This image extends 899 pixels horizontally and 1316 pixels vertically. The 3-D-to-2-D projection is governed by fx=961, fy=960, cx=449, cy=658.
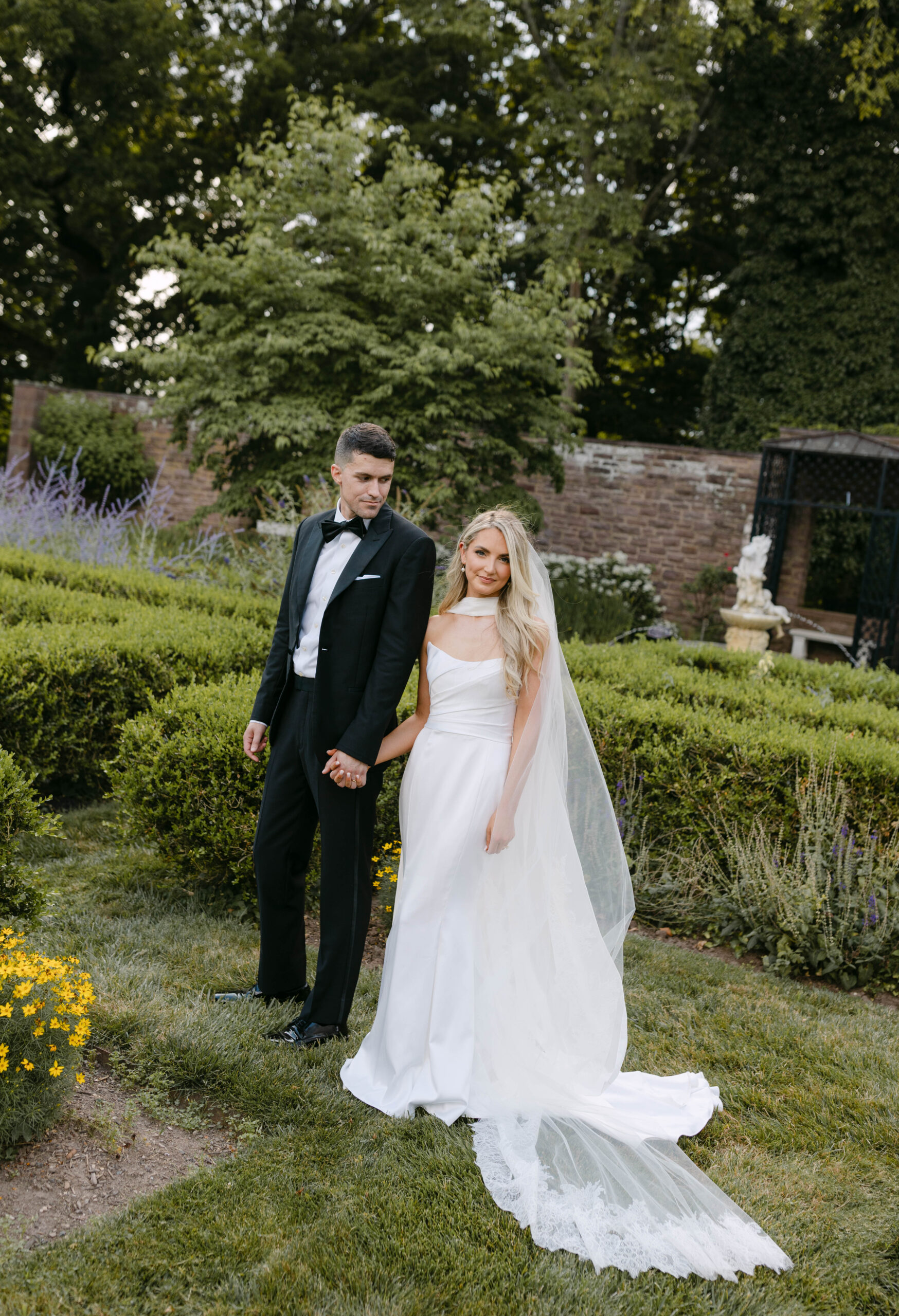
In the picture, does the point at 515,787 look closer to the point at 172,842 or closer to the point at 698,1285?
the point at 698,1285

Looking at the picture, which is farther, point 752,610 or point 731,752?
point 752,610

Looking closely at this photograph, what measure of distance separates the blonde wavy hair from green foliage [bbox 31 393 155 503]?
14.8m

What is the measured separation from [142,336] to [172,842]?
1985 centimetres

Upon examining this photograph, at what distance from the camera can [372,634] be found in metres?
3.10

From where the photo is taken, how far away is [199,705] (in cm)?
458

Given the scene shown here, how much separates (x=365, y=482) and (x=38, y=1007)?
174 centimetres

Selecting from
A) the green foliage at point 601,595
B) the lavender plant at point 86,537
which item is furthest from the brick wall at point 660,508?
the lavender plant at point 86,537

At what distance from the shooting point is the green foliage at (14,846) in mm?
3254

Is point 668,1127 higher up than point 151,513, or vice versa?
point 151,513

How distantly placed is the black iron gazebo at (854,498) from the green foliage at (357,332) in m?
3.84

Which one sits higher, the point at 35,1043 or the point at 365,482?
the point at 365,482

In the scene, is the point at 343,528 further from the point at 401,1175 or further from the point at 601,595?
the point at 601,595

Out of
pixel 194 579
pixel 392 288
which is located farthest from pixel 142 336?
pixel 194 579

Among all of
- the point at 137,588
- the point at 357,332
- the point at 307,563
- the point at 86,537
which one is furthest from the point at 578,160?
the point at 307,563
